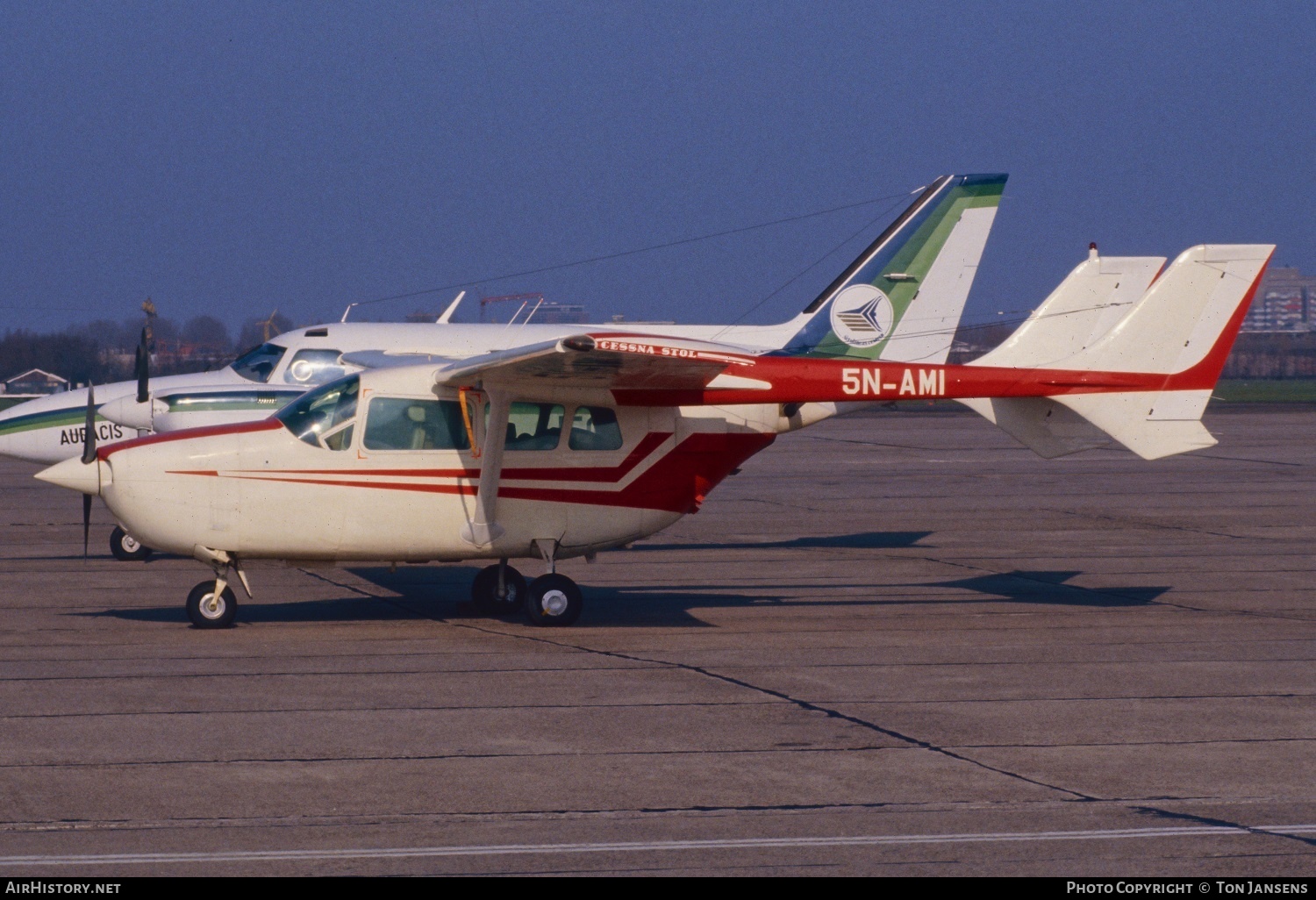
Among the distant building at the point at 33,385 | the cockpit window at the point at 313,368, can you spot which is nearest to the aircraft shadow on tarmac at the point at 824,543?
the cockpit window at the point at 313,368

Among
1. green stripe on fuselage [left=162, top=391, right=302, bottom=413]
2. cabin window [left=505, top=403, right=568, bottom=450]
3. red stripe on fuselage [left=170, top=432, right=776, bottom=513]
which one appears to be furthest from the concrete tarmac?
green stripe on fuselage [left=162, top=391, right=302, bottom=413]

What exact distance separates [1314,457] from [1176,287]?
2178 cm

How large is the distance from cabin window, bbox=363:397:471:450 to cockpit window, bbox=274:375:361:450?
0.59 feet

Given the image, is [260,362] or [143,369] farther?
[260,362]

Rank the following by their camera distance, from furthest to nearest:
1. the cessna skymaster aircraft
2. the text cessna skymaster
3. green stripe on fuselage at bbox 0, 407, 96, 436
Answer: green stripe on fuselage at bbox 0, 407, 96, 436 < the cessna skymaster aircraft < the text cessna skymaster

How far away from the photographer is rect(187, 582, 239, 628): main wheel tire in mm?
11852

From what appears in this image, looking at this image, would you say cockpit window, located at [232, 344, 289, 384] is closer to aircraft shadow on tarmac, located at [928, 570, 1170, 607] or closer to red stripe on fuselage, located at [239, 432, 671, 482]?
red stripe on fuselage, located at [239, 432, 671, 482]

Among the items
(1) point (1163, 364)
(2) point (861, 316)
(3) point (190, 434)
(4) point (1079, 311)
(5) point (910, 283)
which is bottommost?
(3) point (190, 434)

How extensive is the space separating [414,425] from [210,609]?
2.24 metres

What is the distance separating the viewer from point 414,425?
12180mm

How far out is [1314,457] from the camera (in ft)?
105

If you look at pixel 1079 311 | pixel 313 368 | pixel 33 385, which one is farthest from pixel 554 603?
pixel 33 385

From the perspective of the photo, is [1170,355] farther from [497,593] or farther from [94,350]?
[94,350]

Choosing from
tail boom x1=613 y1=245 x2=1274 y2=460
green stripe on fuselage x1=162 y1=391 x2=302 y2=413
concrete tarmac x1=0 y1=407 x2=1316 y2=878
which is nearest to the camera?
concrete tarmac x1=0 y1=407 x2=1316 y2=878
